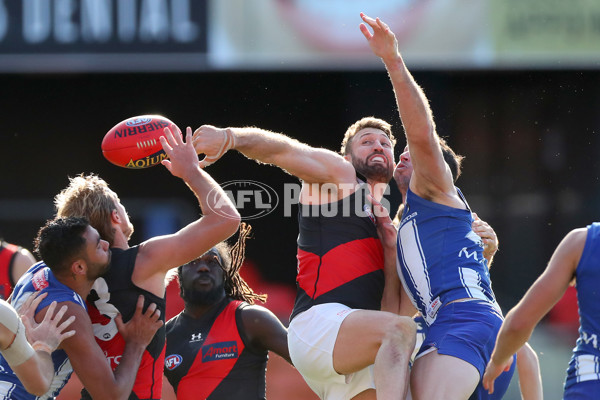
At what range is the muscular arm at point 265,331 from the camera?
566 centimetres

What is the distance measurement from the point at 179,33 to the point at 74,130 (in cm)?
328

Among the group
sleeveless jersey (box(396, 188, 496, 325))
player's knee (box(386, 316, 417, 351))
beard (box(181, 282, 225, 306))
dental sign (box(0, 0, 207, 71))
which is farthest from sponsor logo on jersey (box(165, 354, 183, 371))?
dental sign (box(0, 0, 207, 71))

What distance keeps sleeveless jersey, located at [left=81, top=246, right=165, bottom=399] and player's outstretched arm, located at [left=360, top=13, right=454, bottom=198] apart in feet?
5.29

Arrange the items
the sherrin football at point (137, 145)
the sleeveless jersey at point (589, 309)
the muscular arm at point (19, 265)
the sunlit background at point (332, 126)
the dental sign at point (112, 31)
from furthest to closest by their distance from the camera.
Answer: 1. the sunlit background at point (332, 126)
2. the dental sign at point (112, 31)
3. the muscular arm at point (19, 265)
4. the sherrin football at point (137, 145)
5. the sleeveless jersey at point (589, 309)

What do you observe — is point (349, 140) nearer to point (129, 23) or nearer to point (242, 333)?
point (242, 333)

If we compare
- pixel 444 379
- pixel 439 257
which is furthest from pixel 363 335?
pixel 439 257

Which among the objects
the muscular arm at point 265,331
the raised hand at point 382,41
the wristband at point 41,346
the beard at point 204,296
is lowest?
the muscular arm at point 265,331

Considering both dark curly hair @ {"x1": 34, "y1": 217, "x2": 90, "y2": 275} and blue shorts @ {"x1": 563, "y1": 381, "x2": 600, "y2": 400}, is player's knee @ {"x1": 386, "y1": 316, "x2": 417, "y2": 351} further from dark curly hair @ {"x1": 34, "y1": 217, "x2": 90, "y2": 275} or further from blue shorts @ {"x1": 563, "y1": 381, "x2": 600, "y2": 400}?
dark curly hair @ {"x1": 34, "y1": 217, "x2": 90, "y2": 275}

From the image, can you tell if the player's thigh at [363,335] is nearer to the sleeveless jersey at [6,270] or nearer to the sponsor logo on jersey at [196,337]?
the sponsor logo on jersey at [196,337]

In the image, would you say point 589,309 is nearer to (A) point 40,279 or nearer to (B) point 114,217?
(B) point 114,217

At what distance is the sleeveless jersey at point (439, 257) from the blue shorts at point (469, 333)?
0.07 m

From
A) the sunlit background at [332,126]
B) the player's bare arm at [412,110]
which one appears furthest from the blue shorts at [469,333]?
the sunlit background at [332,126]

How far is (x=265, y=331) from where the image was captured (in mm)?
5754

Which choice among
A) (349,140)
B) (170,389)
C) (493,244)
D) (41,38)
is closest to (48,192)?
(41,38)
